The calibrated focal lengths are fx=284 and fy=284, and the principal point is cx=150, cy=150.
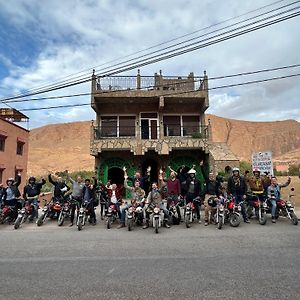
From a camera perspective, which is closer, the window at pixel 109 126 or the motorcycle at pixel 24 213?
the motorcycle at pixel 24 213

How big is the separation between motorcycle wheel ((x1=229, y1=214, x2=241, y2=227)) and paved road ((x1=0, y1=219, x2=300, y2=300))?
0.45 meters

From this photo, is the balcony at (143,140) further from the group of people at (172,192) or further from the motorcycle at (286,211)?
the motorcycle at (286,211)

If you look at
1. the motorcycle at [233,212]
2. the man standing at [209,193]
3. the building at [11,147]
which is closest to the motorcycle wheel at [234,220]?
the motorcycle at [233,212]

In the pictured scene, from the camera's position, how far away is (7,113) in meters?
27.5

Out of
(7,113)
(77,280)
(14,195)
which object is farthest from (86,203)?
(7,113)

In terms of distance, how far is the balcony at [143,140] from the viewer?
19.0 metres

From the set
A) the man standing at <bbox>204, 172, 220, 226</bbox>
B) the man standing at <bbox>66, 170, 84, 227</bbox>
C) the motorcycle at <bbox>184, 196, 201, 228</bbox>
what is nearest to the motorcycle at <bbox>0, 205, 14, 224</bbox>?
the man standing at <bbox>66, 170, 84, 227</bbox>

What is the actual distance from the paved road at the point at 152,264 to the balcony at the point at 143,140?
10.6 meters

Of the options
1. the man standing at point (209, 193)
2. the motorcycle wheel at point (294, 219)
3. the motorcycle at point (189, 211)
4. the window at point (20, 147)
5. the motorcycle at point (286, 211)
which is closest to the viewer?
the motorcycle at point (189, 211)

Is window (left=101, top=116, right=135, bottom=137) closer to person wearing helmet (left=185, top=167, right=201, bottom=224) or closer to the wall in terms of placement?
the wall

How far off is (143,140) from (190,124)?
4086 mm

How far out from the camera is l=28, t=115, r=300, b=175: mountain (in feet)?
277

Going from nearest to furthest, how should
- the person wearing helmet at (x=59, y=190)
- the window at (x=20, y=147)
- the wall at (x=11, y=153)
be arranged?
1. the person wearing helmet at (x=59, y=190)
2. the wall at (x=11, y=153)
3. the window at (x=20, y=147)

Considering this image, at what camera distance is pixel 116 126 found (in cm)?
2072
